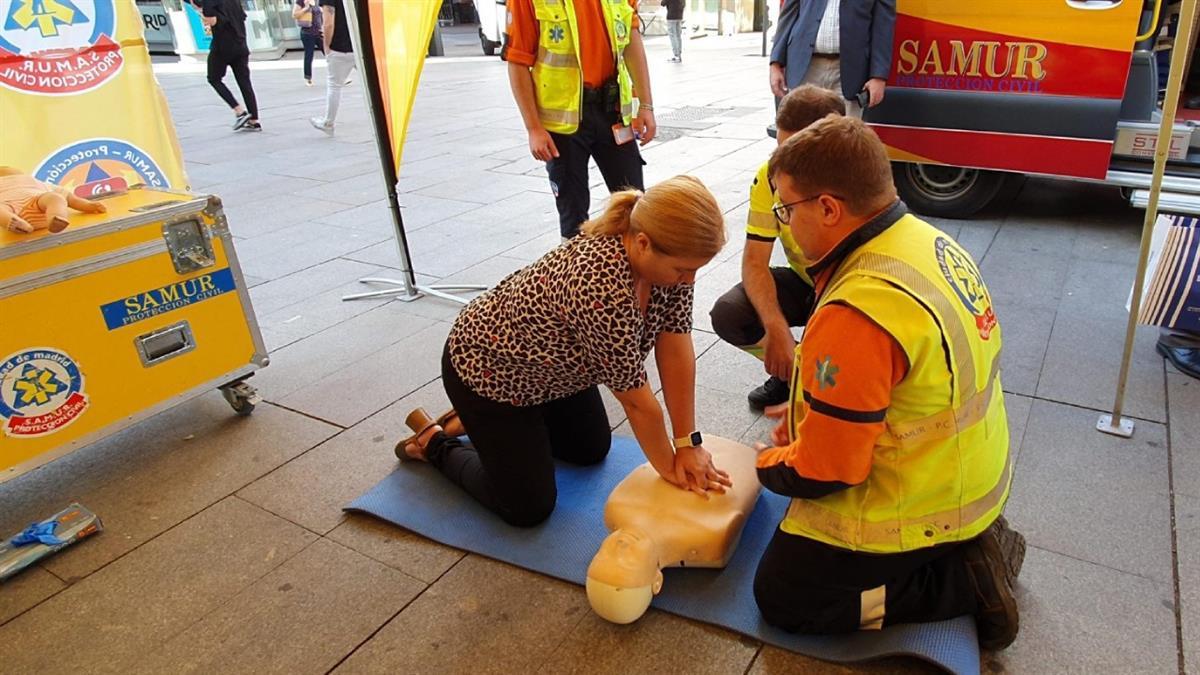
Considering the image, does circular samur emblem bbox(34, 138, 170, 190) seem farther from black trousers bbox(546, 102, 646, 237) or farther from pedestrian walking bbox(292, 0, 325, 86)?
pedestrian walking bbox(292, 0, 325, 86)

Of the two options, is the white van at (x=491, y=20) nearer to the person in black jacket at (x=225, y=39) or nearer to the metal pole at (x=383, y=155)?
the person in black jacket at (x=225, y=39)

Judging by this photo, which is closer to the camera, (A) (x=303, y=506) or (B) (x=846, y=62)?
(A) (x=303, y=506)

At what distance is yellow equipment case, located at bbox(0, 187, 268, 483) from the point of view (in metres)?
2.57

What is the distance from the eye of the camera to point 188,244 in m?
2.97

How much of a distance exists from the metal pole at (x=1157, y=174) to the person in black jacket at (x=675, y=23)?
1452 cm

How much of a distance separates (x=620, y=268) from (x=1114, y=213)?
4.81 m

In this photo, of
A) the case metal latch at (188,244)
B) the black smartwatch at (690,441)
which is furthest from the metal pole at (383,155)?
the black smartwatch at (690,441)

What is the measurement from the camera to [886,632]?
1.96 meters

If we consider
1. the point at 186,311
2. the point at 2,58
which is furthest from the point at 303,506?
the point at 2,58

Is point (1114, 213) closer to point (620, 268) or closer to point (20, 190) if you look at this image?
point (620, 268)

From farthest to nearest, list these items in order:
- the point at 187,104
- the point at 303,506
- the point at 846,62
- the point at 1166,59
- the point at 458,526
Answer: the point at 187,104 < the point at 1166,59 < the point at 846,62 < the point at 303,506 < the point at 458,526

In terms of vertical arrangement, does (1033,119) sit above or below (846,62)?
below

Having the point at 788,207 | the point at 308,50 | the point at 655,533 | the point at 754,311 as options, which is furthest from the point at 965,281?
the point at 308,50

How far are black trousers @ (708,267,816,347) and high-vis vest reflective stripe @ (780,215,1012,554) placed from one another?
41.1 inches
